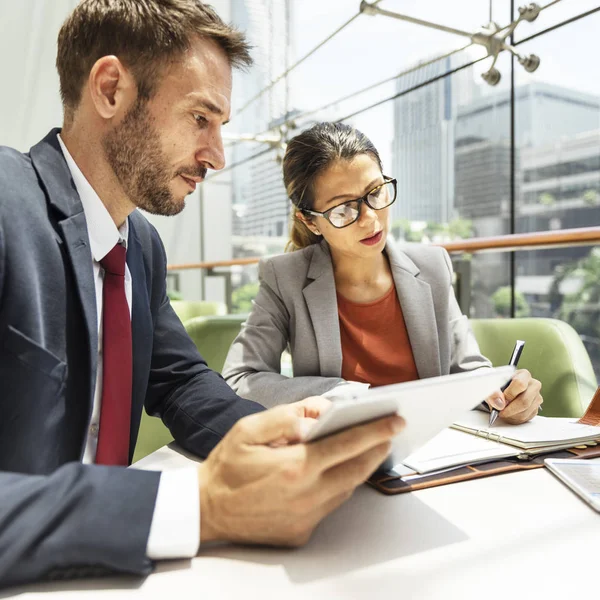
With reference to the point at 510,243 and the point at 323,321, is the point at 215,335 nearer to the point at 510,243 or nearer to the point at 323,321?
the point at 323,321

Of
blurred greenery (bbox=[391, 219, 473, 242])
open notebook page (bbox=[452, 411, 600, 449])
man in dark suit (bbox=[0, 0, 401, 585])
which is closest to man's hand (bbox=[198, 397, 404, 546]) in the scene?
man in dark suit (bbox=[0, 0, 401, 585])

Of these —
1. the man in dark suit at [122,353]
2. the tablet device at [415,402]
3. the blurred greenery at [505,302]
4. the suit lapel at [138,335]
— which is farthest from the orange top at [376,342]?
the blurred greenery at [505,302]

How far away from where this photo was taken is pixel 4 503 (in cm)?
51

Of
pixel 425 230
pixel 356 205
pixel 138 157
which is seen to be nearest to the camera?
pixel 138 157

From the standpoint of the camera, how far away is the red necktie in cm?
97

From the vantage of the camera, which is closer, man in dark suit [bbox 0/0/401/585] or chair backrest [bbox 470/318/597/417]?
man in dark suit [bbox 0/0/401/585]

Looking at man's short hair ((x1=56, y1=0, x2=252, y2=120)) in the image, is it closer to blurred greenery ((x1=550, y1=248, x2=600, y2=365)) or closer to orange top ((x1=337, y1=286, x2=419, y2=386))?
orange top ((x1=337, y1=286, x2=419, y2=386))

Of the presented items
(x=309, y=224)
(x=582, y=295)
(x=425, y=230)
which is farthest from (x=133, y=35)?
(x=425, y=230)

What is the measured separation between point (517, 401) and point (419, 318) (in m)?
0.56

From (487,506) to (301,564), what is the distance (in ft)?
0.92

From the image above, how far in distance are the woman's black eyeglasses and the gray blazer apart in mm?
167

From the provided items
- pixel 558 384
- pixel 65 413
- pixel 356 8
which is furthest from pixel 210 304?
pixel 65 413

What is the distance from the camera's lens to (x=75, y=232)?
2.96 ft

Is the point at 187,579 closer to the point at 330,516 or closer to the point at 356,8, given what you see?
the point at 330,516
